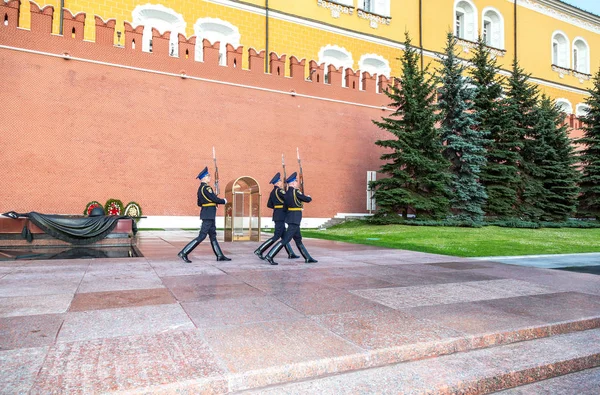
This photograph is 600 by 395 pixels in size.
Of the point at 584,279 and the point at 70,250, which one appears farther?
the point at 70,250

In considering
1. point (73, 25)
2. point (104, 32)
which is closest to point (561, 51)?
point (104, 32)

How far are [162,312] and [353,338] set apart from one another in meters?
1.81

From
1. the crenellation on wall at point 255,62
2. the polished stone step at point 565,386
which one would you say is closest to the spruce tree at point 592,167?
the crenellation on wall at point 255,62

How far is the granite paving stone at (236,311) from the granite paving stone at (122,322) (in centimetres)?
12

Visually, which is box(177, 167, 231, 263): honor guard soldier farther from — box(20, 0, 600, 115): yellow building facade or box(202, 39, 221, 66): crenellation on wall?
box(20, 0, 600, 115): yellow building facade

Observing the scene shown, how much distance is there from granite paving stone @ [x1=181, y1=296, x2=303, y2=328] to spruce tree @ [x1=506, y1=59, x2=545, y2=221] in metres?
18.8

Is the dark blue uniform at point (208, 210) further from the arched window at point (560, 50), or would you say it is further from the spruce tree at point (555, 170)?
the arched window at point (560, 50)

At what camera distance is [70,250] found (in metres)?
9.48

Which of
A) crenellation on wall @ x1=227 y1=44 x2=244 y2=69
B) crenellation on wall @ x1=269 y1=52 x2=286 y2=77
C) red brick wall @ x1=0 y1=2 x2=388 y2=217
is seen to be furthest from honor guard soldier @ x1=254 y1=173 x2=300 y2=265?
crenellation on wall @ x1=269 y1=52 x2=286 y2=77

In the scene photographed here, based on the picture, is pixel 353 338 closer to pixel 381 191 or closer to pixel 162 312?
pixel 162 312

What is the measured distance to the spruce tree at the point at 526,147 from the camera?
20.1 m

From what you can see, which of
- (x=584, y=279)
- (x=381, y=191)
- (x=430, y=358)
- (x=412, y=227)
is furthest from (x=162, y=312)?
(x=381, y=191)

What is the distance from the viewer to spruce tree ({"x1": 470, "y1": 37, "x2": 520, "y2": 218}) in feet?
62.7

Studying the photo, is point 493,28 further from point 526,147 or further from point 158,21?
point 158,21
